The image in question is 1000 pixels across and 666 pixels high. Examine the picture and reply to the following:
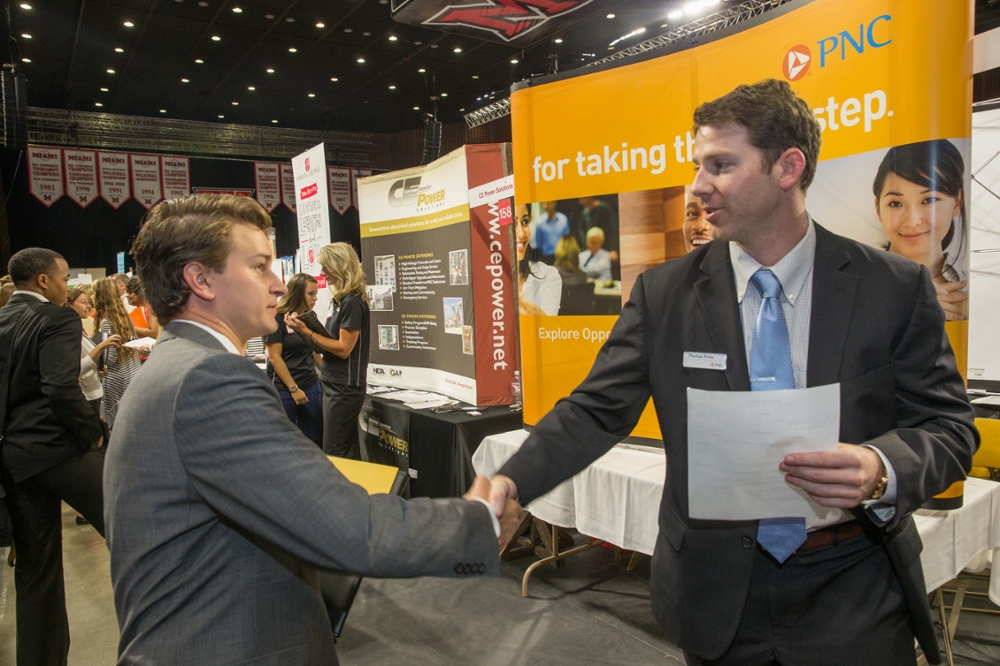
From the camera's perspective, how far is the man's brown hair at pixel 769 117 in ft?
4.06

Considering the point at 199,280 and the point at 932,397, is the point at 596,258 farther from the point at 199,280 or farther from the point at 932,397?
the point at 199,280

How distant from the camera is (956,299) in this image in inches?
75.3

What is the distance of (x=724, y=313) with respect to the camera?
1.26m

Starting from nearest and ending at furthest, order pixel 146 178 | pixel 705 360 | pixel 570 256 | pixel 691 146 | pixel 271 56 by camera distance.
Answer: pixel 705 360
pixel 691 146
pixel 570 256
pixel 271 56
pixel 146 178

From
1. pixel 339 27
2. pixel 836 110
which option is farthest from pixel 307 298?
pixel 339 27

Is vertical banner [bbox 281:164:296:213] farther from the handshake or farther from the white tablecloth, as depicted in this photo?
the handshake

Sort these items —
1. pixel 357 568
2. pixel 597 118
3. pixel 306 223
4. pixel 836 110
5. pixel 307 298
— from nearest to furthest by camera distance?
pixel 357 568 → pixel 836 110 → pixel 597 118 → pixel 307 298 → pixel 306 223

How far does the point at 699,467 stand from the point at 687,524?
201 mm

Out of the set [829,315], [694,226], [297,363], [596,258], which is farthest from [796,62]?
[297,363]

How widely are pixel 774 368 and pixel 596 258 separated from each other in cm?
169

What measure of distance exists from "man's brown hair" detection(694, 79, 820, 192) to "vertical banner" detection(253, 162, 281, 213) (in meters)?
14.2

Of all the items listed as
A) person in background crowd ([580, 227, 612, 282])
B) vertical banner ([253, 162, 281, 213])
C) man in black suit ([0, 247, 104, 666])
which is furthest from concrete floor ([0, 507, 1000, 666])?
vertical banner ([253, 162, 281, 213])

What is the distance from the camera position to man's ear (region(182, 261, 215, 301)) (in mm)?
1137

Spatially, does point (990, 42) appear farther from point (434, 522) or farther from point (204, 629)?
point (204, 629)
